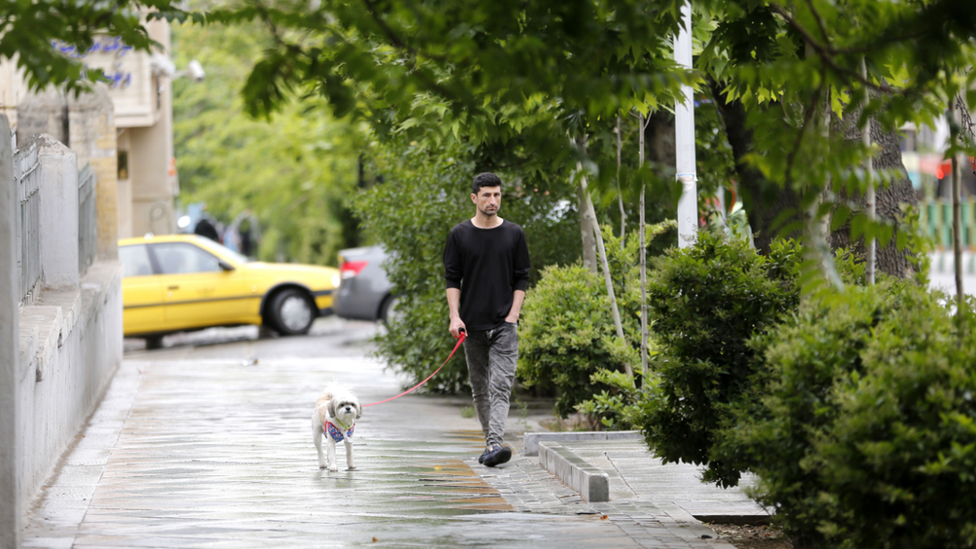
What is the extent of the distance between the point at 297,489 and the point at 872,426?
12.9ft

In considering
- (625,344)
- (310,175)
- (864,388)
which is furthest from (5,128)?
(310,175)

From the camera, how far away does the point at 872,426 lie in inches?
177

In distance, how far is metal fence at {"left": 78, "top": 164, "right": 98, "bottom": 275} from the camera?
11.8 m

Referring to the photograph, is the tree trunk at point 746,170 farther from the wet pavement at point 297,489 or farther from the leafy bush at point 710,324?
the leafy bush at point 710,324

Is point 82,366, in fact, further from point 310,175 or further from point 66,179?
point 310,175

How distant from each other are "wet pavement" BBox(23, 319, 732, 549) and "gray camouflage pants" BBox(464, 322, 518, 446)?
33 cm

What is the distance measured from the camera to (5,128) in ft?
18.0

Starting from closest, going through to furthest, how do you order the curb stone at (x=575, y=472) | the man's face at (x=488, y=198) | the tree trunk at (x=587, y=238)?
the curb stone at (x=575, y=472), the man's face at (x=488, y=198), the tree trunk at (x=587, y=238)

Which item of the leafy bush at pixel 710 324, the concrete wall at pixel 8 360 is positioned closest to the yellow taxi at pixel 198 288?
the concrete wall at pixel 8 360

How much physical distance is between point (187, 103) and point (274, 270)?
66.4 feet

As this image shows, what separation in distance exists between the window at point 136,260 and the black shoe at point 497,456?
39.1 ft

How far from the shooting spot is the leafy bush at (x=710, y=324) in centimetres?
606

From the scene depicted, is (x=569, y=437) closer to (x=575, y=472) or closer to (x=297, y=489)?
(x=575, y=472)

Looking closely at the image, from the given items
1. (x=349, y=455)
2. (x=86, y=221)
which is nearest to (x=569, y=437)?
(x=349, y=455)
